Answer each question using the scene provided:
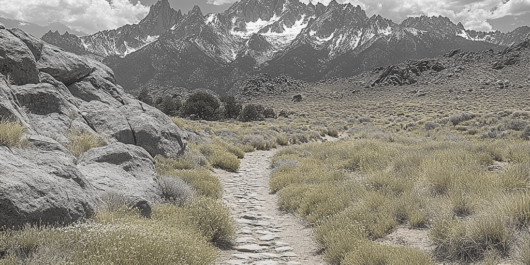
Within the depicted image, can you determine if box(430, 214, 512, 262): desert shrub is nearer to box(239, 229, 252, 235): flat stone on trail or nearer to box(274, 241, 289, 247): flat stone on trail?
box(274, 241, 289, 247): flat stone on trail

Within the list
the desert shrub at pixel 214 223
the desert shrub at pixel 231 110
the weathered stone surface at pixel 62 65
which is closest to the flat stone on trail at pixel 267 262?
the desert shrub at pixel 214 223

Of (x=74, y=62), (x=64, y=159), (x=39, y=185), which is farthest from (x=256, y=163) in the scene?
(x=39, y=185)

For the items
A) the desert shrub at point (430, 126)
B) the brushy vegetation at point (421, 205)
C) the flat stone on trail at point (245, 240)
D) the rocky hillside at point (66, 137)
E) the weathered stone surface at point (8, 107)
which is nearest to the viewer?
the brushy vegetation at point (421, 205)

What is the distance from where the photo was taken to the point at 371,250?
4355 millimetres

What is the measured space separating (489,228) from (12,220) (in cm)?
673

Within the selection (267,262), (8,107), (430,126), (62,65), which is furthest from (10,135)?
(430,126)

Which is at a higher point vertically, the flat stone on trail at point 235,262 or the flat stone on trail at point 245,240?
the flat stone on trail at point 235,262

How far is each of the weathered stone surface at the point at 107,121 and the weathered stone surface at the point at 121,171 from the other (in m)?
2.11

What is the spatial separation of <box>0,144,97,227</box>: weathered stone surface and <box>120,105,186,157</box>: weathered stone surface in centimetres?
522

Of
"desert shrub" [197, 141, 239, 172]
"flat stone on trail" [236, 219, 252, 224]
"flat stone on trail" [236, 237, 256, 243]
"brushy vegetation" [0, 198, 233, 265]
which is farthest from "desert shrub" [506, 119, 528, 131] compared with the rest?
"brushy vegetation" [0, 198, 233, 265]

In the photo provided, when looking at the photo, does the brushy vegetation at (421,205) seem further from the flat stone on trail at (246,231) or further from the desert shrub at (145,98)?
the desert shrub at (145,98)

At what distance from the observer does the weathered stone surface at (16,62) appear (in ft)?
27.8

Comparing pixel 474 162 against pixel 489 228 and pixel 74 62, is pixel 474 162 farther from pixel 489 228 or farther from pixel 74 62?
pixel 74 62

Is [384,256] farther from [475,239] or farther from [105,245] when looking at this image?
[105,245]
